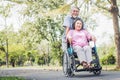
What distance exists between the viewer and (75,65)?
352 inches

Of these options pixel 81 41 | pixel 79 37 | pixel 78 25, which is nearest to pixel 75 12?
pixel 78 25

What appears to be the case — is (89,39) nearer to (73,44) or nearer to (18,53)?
(73,44)

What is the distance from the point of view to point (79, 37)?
9.17 metres

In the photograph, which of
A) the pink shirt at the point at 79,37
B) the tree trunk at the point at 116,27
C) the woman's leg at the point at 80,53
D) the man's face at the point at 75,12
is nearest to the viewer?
the woman's leg at the point at 80,53

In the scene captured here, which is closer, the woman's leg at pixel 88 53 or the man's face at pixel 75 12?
the woman's leg at pixel 88 53

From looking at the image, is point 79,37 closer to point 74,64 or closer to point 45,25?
point 74,64

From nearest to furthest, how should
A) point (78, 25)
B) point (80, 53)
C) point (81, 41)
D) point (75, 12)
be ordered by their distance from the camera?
point (80, 53), point (81, 41), point (78, 25), point (75, 12)

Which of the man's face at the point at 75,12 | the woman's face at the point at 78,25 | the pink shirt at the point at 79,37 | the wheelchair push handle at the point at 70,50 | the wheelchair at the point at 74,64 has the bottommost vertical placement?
the wheelchair at the point at 74,64

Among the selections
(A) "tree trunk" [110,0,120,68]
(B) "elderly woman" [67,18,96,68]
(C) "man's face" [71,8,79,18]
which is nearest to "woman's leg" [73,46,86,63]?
(B) "elderly woman" [67,18,96,68]

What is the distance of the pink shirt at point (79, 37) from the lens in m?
9.06

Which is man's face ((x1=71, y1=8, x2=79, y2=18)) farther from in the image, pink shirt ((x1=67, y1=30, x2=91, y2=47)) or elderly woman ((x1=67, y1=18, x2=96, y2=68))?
pink shirt ((x1=67, y1=30, x2=91, y2=47))

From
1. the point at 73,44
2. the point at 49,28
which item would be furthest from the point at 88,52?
the point at 49,28

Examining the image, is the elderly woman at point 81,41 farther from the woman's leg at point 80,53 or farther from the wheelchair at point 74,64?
the wheelchair at point 74,64

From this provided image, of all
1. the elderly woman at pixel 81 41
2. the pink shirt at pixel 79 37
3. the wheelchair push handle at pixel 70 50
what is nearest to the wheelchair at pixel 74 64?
the wheelchair push handle at pixel 70 50
